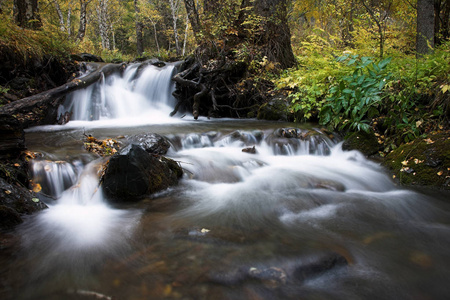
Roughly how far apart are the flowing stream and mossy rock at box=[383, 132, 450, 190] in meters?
0.22

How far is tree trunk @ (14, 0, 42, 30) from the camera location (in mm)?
8984

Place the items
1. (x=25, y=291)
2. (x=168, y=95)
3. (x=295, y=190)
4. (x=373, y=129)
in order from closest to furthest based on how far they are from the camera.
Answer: (x=25, y=291) < (x=295, y=190) < (x=373, y=129) < (x=168, y=95)

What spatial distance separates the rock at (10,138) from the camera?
127 inches

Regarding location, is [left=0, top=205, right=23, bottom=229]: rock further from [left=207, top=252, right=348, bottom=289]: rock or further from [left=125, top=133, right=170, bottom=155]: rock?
[left=125, top=133, right=170, bottom=155]: rock

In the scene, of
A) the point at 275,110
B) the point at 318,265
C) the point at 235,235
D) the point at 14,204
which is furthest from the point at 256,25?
the point at 318,265

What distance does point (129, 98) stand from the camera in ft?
32.0

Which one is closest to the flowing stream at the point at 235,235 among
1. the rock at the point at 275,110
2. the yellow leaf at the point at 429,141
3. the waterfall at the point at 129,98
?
the yellow leaf at the point at 429,141

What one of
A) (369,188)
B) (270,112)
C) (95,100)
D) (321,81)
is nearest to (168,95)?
(95,100)

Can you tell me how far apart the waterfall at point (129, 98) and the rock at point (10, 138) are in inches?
177

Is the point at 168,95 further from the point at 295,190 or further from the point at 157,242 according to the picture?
the point at 157,242

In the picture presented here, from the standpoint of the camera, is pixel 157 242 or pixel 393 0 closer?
pixel 157 242

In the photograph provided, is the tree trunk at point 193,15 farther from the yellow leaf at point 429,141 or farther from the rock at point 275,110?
the yellow leaf at point 429,141

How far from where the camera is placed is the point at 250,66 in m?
8.78

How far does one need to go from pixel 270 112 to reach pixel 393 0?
20.9ft
